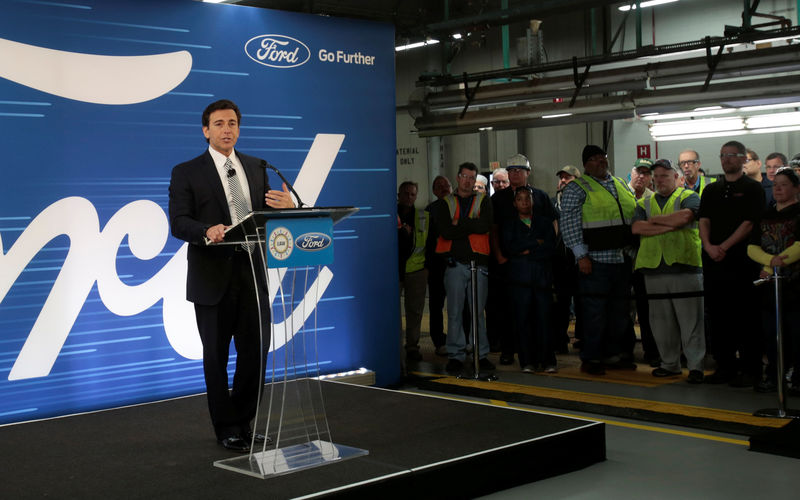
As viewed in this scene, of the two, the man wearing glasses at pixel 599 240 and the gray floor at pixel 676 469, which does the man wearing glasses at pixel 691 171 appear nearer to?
the man wearing glasses at pixel 599 240

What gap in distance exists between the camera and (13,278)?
473 centimetres

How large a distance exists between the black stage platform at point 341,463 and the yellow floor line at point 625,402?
3.48 ft

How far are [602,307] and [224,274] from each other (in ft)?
11.3

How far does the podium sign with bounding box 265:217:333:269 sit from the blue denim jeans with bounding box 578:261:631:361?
10.6 ft

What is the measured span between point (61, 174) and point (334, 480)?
2573 millimetres

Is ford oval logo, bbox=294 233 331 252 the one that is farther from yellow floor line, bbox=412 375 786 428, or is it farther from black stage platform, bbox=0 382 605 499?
yellow floor line, bbox=412 375 786 428

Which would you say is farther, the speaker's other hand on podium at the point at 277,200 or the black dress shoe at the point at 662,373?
the black dress shoe at the point at 662,373

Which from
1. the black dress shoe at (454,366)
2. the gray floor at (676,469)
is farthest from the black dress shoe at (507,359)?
the gray floor at (676,469)

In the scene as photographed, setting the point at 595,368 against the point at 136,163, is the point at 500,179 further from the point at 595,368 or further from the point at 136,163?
the point at 136,163

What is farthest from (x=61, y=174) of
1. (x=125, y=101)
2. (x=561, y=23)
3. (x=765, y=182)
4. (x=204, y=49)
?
(x=561, y=23)

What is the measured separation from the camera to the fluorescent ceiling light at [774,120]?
8.10 metres

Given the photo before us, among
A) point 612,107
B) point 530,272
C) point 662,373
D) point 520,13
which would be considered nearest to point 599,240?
point 530,272

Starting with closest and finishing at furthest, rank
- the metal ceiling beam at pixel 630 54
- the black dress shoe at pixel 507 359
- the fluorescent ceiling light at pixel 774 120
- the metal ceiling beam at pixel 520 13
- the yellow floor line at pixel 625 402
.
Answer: the yellow floor line at pixel 625 402, the metal ceiling beam at pixel 630 54, the black dress shoe at pixel 507 359, the metal ceiling beam at pixel 520 13, the fluorescent ceiling light at pixel 774 120

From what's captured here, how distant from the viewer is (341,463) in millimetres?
3711
